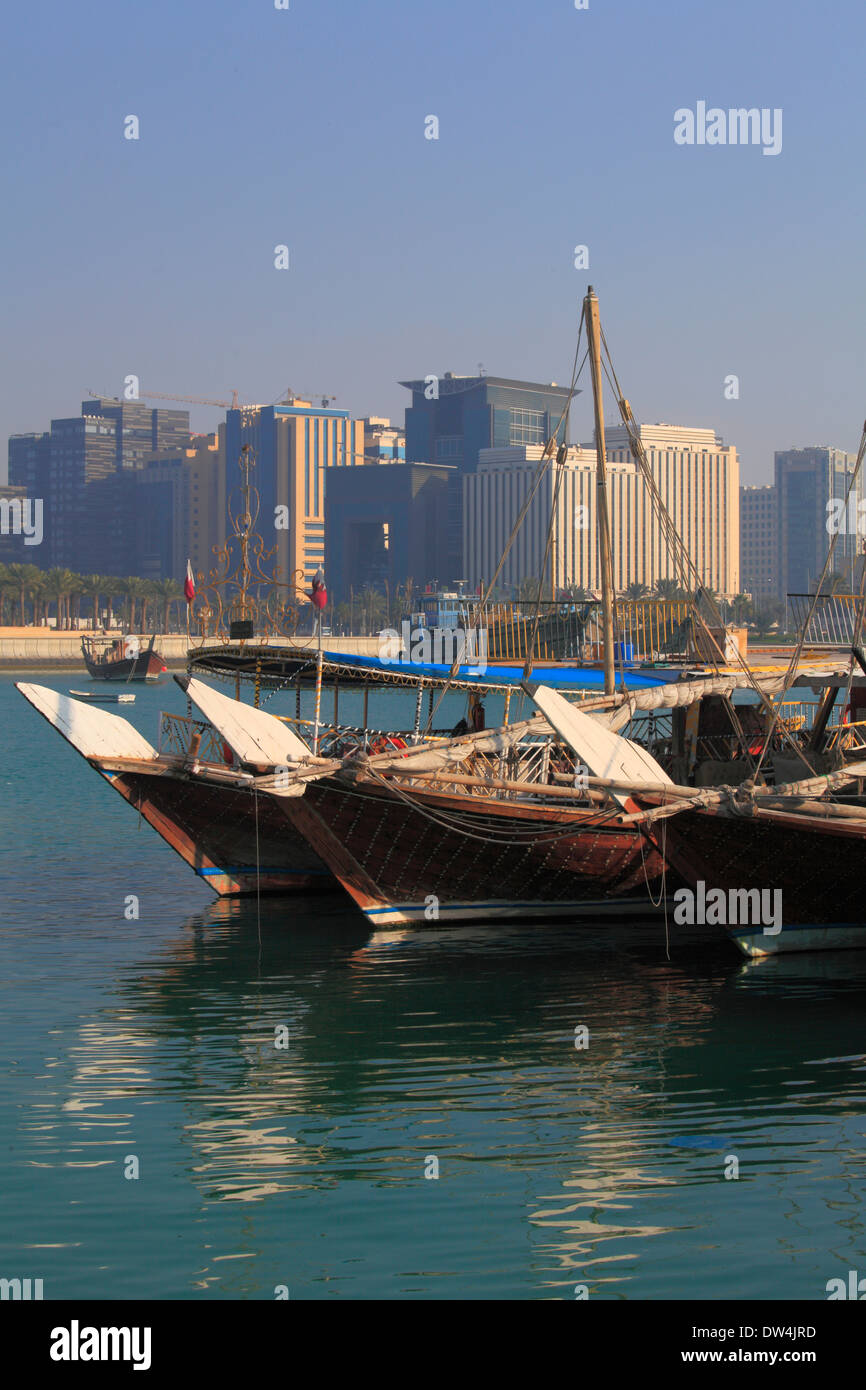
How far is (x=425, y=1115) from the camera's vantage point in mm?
14203

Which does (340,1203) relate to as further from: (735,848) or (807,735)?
(807,735)

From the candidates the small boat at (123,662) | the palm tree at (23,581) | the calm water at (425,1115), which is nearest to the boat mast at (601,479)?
the calm water at (425,1115)

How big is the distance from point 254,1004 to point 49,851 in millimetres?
16821

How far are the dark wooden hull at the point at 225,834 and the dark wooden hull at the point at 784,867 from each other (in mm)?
7864

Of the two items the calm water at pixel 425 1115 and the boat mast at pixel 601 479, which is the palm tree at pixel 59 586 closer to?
the boat mast at pixel 601 479

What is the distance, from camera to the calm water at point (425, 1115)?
36.4 feet

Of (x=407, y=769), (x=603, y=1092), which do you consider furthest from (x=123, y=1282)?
(x=407, y=769)

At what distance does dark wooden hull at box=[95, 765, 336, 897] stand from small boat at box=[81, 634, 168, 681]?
10617 centimetres

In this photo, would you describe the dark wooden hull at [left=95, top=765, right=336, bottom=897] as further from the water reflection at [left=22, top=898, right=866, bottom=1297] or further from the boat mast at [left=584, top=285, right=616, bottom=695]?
the boat mast at [left=584, top=285, right=616, bottom=695]

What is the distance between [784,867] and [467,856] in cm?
501

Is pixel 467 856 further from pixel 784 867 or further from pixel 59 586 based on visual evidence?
pixel 59 586

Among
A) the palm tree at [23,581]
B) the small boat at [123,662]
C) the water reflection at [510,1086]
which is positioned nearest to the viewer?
the water reflection at [510,1086]

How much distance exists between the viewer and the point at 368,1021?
1786cm

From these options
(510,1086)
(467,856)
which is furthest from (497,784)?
(510,1086)
